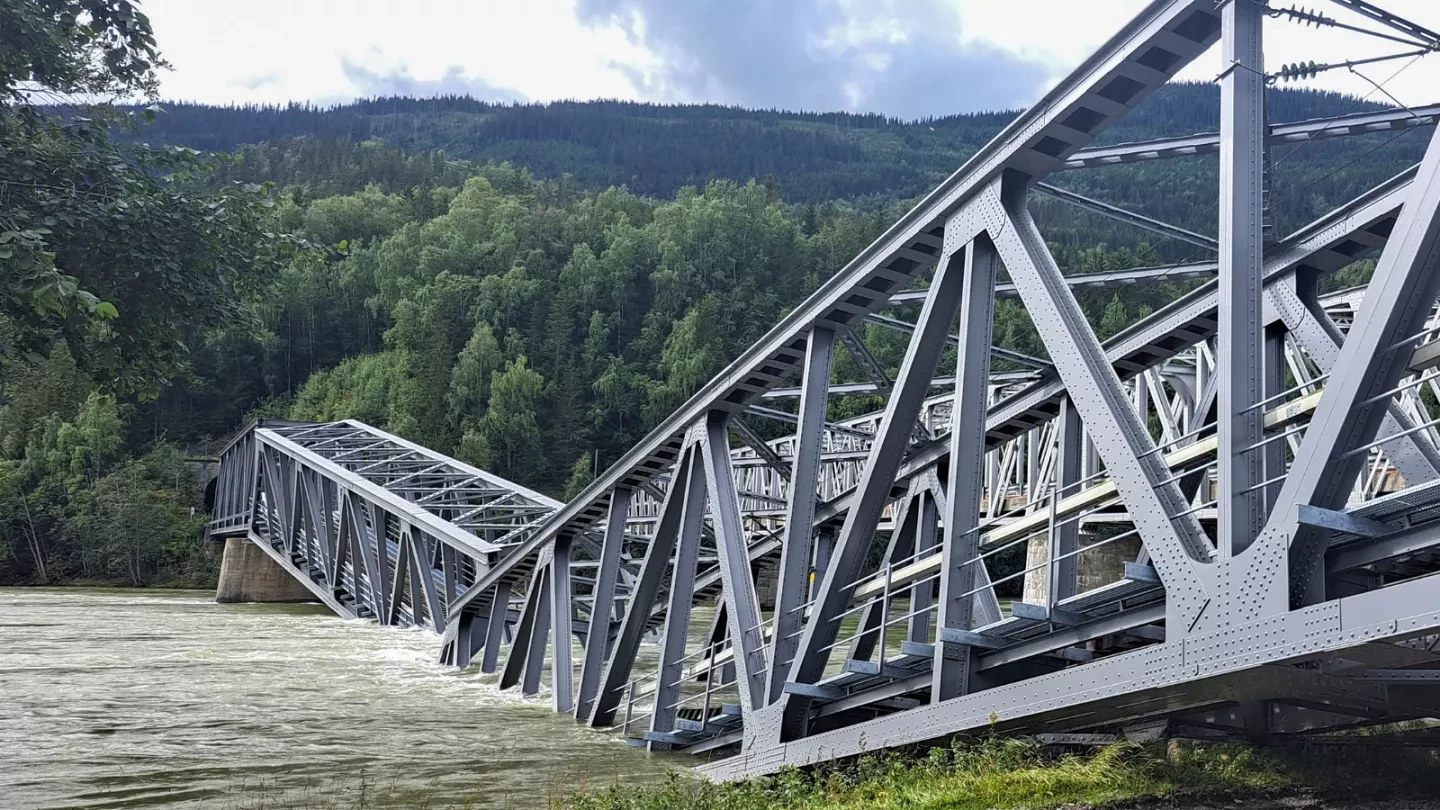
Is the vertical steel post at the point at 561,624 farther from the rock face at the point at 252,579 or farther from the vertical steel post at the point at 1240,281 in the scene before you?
the rock face at the point at 252,579

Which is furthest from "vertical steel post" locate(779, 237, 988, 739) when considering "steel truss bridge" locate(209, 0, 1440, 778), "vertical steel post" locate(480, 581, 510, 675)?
"vertical steel post" locate(480, 581, 510, 675)

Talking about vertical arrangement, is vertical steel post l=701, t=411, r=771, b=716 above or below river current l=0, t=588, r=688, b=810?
above

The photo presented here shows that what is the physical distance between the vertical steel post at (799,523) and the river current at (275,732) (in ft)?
8.32

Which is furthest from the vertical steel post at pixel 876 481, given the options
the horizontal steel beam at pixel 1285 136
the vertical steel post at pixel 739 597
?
the horizontal steel beam at pixel 1285 136

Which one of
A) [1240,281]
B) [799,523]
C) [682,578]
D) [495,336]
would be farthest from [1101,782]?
[495,336]

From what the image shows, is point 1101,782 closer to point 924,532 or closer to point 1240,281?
point 1240,281

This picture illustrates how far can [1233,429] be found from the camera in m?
8.20

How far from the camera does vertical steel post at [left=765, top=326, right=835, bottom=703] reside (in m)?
14.4

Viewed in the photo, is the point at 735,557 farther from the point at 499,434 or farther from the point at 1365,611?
the point at 499,434

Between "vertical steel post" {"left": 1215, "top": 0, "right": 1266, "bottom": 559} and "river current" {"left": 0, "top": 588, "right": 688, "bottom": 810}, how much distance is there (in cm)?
882

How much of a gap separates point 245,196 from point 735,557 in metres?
7.02

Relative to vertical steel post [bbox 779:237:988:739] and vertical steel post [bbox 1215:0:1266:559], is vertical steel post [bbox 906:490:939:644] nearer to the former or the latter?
vertical steel post [bbox 779:237:988:739]

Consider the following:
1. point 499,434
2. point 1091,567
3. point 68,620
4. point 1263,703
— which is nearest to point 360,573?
point 68,620

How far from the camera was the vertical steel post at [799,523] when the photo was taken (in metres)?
14.4
